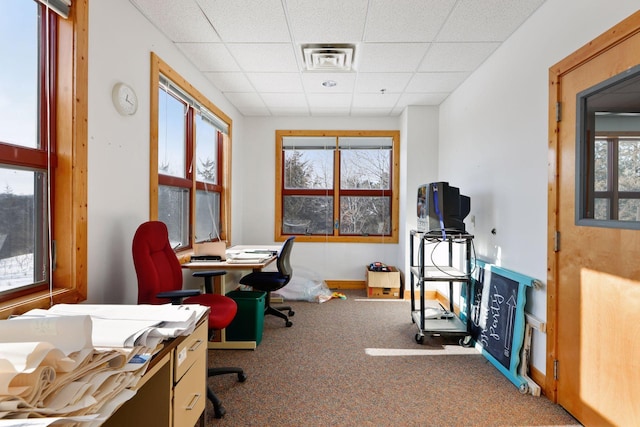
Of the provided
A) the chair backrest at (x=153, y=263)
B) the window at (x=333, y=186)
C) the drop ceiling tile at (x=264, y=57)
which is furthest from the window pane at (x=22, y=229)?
the window at (x=333, y=186)

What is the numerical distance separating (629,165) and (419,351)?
204 cm

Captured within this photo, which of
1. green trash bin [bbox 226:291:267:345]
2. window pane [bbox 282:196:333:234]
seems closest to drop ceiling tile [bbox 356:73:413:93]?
window pane [bbox 282:196:333:234]

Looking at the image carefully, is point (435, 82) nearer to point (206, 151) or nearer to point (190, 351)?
point (206, 151)

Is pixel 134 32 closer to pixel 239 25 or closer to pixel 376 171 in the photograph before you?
pixel 239 25

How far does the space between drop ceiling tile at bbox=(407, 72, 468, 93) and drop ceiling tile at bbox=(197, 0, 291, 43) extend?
5.26 ft

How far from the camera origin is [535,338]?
2.45 m

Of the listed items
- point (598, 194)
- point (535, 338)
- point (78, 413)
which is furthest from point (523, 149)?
point (78, 413)

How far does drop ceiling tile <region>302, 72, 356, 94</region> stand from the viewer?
3.67m

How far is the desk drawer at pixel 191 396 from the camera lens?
1.44 m

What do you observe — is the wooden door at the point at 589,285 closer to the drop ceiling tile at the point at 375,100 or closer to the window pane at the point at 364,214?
the drop ceiling tile at the point at 375,100

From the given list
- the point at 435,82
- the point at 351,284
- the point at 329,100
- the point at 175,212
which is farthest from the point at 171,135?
the point at 351,284

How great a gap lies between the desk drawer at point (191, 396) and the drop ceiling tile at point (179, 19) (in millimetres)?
2341

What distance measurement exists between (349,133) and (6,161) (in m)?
4.23

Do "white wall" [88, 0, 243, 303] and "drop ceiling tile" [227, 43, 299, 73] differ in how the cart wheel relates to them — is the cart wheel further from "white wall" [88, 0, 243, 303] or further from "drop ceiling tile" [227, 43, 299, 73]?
"drop ceiling tile" [227, 43, 299, 73]
